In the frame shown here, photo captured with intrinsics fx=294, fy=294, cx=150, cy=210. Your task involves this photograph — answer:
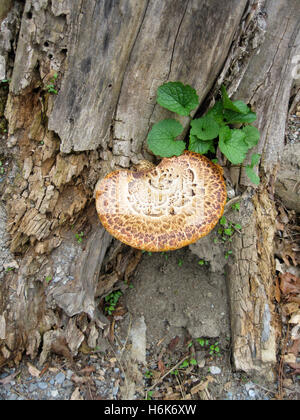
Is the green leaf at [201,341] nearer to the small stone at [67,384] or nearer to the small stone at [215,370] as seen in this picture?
the small stone at [215,370]

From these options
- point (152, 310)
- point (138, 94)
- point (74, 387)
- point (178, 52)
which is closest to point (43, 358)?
point (74, 387)

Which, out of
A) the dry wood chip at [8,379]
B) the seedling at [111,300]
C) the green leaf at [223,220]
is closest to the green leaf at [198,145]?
the green leaf at [223,220]

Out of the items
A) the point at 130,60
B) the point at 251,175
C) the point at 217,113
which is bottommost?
the point at 251,175

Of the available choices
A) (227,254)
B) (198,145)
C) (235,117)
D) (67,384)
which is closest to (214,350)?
(227,254)

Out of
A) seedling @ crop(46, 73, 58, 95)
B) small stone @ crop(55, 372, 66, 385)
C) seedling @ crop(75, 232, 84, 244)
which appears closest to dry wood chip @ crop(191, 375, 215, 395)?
small stone @ crop(55, 372, 66, 385)

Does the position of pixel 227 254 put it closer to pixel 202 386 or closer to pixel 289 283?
pixel 289 283

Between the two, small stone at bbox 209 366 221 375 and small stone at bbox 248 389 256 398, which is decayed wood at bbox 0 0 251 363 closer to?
small stone at bbox 209 366 221 375

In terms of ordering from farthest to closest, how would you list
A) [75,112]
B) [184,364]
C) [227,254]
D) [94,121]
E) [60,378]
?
[227,254] < [184,364] < [60,378] < [94,121] < [75,112]
